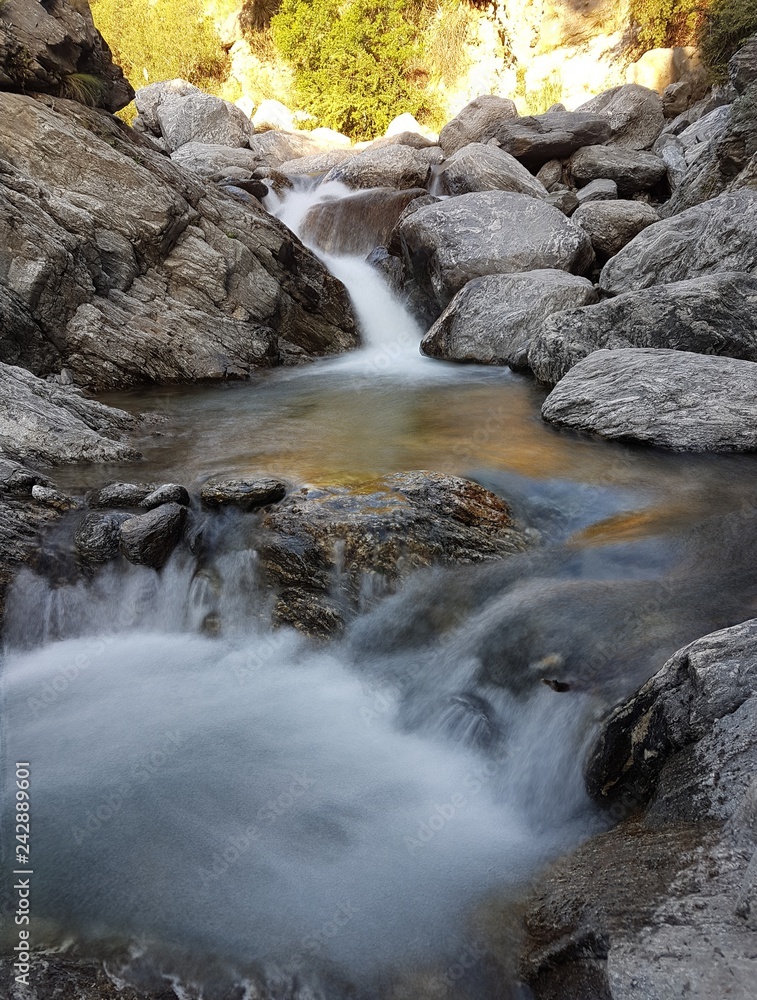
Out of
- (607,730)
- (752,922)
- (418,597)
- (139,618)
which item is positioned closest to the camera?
(752,922)

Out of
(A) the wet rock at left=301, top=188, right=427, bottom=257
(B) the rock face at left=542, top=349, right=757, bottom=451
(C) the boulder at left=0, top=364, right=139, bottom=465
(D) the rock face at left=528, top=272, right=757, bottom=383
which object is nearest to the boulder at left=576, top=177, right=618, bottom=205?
(A) the wet rock at left=301, top=188, right=427, bottom=257

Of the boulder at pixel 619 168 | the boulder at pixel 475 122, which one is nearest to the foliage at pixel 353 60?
the boulder at pixel 475 122

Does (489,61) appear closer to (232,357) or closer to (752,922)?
(232,357)

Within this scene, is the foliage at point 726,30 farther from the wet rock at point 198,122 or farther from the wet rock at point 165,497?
the wet rock at point 165,497

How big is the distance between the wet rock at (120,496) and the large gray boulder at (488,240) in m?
6.63

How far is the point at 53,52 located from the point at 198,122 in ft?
38.9

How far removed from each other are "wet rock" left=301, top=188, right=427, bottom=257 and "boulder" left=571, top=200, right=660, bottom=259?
3201mm

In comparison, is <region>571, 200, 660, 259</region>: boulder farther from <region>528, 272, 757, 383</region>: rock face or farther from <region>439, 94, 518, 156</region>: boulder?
<region>439, 94, 518, 156</region>: boulder

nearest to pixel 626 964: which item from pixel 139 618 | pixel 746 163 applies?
pixel 139 618

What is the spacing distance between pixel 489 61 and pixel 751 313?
21.5m

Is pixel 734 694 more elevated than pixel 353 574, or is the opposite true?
pixel 353 574

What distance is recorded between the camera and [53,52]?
8727 mm

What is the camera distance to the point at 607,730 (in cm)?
289

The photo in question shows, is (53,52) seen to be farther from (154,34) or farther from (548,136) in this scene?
(154,34)
